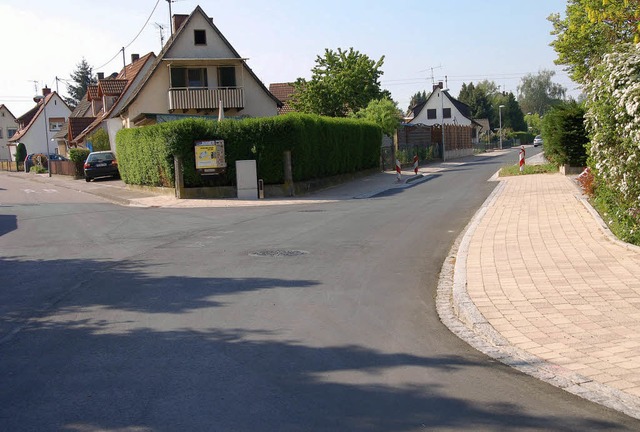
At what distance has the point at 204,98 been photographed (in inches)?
1531

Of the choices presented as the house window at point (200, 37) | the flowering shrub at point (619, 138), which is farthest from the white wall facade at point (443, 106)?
the flowering shrub at point (619, 138)

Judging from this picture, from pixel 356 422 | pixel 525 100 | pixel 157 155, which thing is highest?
pixel 525 100

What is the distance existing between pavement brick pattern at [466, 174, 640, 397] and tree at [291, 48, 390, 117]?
32971mm

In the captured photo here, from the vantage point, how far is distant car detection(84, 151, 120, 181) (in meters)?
38.5

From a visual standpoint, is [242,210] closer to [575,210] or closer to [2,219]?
[2,219]

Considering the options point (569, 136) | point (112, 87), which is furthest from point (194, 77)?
point (569, 136)

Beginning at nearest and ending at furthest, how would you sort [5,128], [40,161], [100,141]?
[100,141] → [40,161] → [5,128]

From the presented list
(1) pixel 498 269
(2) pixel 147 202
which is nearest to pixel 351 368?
(1) pixel 498 269

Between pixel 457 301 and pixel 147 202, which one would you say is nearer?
pixel 457 301

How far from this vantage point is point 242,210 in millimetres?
21516

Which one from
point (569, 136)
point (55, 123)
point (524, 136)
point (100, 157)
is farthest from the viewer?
point (524, 136)

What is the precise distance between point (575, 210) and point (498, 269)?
684 cm

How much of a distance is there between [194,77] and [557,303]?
3509 cm

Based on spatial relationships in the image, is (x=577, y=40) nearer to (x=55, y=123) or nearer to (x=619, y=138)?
(x=619, y=138)
